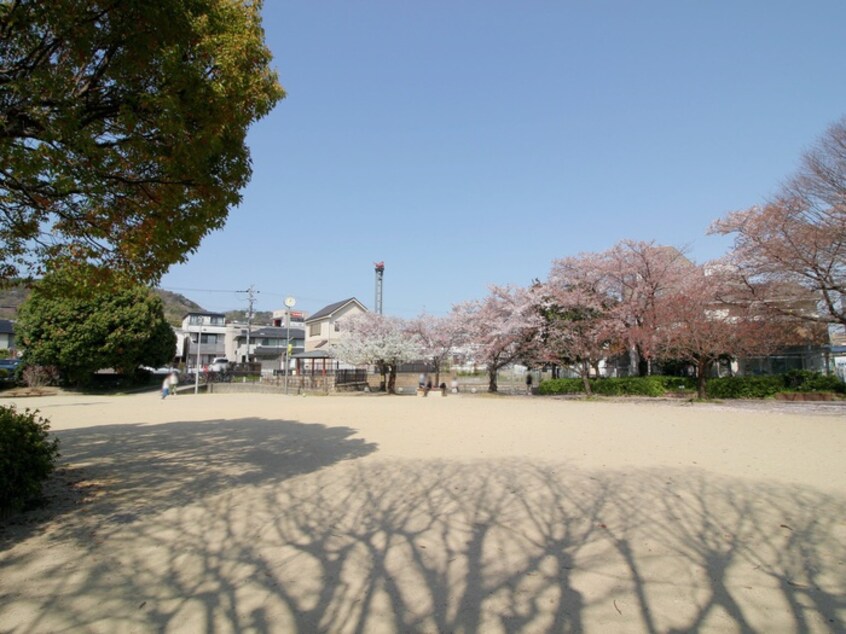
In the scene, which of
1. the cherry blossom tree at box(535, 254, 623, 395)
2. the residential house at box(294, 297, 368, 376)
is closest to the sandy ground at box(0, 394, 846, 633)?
the cherry blossom tree at box(535, 254, 623, 395)

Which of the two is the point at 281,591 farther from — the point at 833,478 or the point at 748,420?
the point at 748,420

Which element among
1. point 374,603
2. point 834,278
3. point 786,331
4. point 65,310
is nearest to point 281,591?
point 374,603

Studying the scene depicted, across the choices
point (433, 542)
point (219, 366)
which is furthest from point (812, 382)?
point (219, 366)

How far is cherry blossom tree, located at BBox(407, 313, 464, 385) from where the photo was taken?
2964 cm

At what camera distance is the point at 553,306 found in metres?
24.9

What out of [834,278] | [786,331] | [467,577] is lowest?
[467,577]

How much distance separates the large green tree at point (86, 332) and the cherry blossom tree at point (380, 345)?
1093 cm

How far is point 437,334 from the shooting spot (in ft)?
99.6

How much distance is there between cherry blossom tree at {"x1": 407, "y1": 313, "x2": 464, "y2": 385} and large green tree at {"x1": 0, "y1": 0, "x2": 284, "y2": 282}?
80.0 ft

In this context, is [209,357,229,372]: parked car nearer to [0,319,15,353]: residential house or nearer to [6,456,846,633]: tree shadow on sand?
[0,319,15,353]: residential house

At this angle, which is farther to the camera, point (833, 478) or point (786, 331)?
point (786, 331)

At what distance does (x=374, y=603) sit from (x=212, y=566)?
125cm

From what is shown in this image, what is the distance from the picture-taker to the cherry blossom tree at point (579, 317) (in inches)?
888

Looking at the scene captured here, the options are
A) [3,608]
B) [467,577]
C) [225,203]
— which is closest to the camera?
[3,608]
